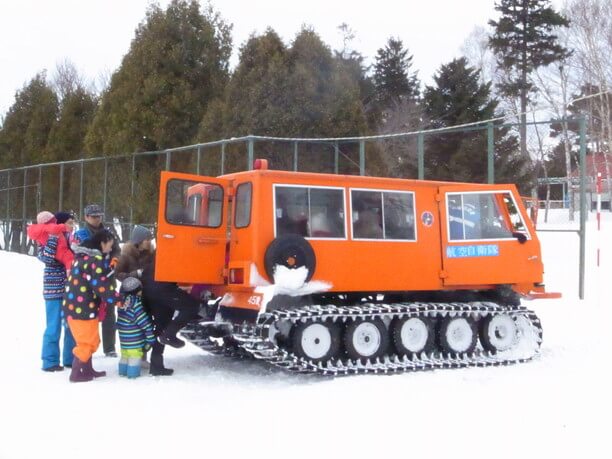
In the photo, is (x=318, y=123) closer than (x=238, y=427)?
No

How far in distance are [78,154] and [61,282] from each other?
1888 centimetres

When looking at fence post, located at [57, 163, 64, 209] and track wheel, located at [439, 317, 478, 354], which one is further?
fence post, located at [57, 163, 64, 209]

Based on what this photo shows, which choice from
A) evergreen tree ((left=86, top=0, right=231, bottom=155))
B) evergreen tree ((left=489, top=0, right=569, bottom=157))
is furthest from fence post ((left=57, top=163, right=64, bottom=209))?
evergreen tree ((left=489, top=0, right=569, bottom=157))

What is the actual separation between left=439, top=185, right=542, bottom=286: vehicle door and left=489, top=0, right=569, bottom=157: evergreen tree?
27.4 metres

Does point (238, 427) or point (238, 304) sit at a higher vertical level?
point (238, 304)

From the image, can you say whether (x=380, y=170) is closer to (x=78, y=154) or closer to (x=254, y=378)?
(x=254, y=378)

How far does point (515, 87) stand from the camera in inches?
1388

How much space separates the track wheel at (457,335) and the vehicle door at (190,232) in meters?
2.68

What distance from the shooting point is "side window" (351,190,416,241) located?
840cm

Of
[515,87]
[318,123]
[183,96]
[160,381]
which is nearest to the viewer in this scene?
[160,381]

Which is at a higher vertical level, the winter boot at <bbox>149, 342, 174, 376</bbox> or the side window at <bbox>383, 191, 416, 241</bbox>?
the side window at <bbox>383, 191, 416, 241</bbox>

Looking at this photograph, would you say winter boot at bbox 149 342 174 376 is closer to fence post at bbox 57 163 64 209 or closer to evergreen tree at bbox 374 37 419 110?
fence post at bbox 57 163 64 209

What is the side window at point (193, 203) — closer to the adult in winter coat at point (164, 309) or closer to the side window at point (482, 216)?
the adult in winter coat at point (164, 309)

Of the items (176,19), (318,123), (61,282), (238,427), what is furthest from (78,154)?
(238,427)
